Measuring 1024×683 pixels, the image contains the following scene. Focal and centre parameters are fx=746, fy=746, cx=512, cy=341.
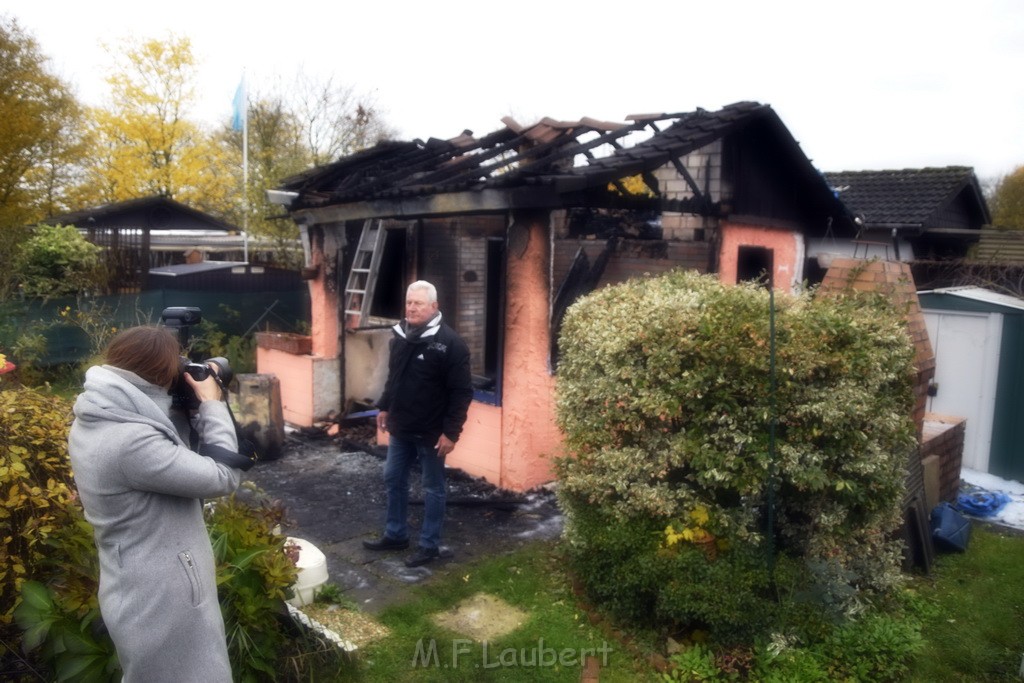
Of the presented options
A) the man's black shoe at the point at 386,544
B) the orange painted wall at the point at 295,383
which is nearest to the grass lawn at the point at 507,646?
the man's black shoe at the point at 386,544

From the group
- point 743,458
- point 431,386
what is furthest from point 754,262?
point 743,458

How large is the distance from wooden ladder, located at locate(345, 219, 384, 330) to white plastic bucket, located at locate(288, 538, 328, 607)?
3872 mm

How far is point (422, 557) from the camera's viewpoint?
4.93m

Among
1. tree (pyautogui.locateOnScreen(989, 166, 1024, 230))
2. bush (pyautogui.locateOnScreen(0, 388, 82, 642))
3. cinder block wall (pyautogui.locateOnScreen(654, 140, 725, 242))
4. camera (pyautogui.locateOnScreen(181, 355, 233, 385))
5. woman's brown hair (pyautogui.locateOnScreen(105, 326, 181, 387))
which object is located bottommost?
bush (pyautogui.locateOnScreen(0, 388, 82, 642))

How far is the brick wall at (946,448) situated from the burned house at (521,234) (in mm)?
1744

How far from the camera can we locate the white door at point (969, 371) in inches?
291

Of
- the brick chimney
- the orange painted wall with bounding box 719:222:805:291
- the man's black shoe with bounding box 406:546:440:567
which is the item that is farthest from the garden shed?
Answer: the man's black shoe with bounding box 406:546:440:567

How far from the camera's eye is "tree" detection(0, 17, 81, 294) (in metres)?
16.9

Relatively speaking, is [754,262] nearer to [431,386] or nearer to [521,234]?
[521,234]

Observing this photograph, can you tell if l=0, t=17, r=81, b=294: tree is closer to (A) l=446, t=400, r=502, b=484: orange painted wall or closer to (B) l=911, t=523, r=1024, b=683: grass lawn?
(A) l=446, t=400, r=502, b=484: orange painted wall

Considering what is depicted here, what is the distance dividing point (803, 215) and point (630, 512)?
19.1ft

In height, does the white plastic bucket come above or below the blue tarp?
above

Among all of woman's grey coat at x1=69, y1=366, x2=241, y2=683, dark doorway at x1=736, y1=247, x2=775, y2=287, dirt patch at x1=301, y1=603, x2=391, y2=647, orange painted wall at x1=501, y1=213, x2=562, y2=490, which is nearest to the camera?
woman's grey coat at x1=69, y1=366, x2=241, y2=683

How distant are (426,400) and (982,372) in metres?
5.87
